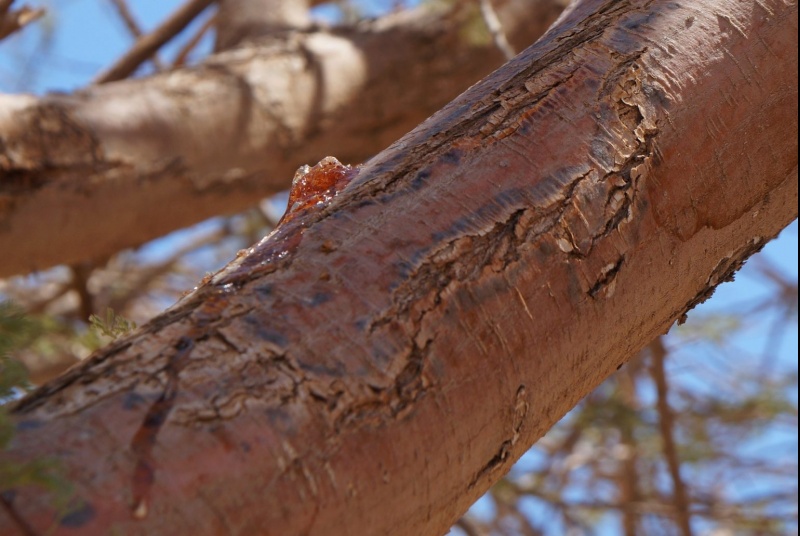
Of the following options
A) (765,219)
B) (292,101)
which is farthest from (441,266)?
(292,101)

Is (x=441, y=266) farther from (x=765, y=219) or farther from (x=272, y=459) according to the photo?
(x=765, y=219)

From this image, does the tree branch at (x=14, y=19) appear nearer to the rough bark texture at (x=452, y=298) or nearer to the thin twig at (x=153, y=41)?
the thin twig at (x=153, y=41)

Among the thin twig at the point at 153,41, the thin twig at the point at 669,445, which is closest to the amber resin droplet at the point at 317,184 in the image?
the thin twig at the point at 669,445

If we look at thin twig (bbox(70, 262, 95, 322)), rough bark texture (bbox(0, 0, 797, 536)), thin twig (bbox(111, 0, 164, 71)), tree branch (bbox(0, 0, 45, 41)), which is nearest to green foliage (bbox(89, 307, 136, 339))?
rough bark texture (bbox(0, 0, 797, 536))

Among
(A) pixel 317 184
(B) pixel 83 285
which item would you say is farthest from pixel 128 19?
(A) pixel 317 184

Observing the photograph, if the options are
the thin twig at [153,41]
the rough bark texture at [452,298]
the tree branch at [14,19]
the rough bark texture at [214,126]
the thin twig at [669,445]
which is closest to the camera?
the rough bark texture at [452,298]

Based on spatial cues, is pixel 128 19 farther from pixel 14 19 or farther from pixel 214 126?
pixel 14 19

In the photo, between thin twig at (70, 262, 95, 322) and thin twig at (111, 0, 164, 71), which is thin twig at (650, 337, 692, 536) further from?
thin twig at (111, 0, 164, 71)
